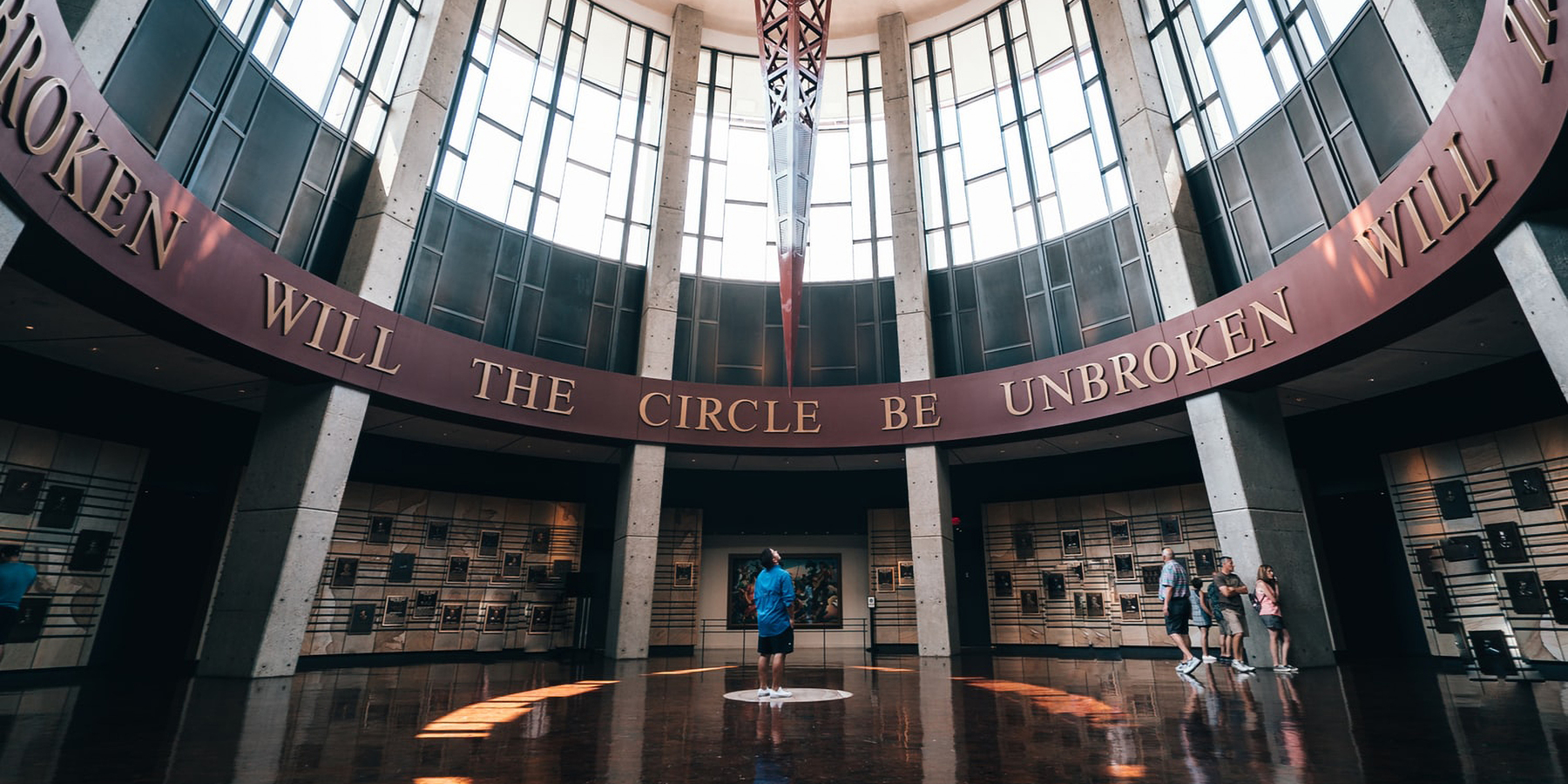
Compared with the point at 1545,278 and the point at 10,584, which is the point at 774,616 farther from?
the point at 10,584

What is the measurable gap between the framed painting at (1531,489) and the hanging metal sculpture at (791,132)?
1415 centimetres

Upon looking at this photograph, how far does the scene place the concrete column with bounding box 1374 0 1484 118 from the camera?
897 centimetres

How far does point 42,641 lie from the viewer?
41.0 ft

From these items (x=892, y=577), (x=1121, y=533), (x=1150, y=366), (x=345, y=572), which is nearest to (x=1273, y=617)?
(x=1150, y=366)

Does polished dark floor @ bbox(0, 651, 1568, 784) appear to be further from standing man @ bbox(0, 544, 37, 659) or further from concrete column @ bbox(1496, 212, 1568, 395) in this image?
concrete column @ bbox(1496, 212, 1568, 395)

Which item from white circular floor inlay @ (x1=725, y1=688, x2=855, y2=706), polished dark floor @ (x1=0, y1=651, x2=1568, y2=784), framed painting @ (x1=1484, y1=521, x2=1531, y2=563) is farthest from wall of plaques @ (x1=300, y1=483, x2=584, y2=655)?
framed painting @ (x1=1484, y1=521, x2=1531, y2=563)

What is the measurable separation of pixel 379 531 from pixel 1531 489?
24.7 m

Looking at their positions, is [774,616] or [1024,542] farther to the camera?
[1024,542]

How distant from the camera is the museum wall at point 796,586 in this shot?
69.0 ft

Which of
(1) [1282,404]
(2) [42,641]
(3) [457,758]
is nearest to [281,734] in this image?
(3) [457,758]

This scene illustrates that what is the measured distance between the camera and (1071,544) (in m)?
19.9

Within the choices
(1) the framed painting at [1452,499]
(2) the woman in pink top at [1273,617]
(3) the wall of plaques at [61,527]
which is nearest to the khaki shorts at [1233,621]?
(2) the woman in pink top at [1273,617]

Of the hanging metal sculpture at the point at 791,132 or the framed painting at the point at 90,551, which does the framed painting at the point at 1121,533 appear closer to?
the hanging metal sculpture at the point at 791,132

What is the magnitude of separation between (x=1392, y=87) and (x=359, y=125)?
1869 cm
